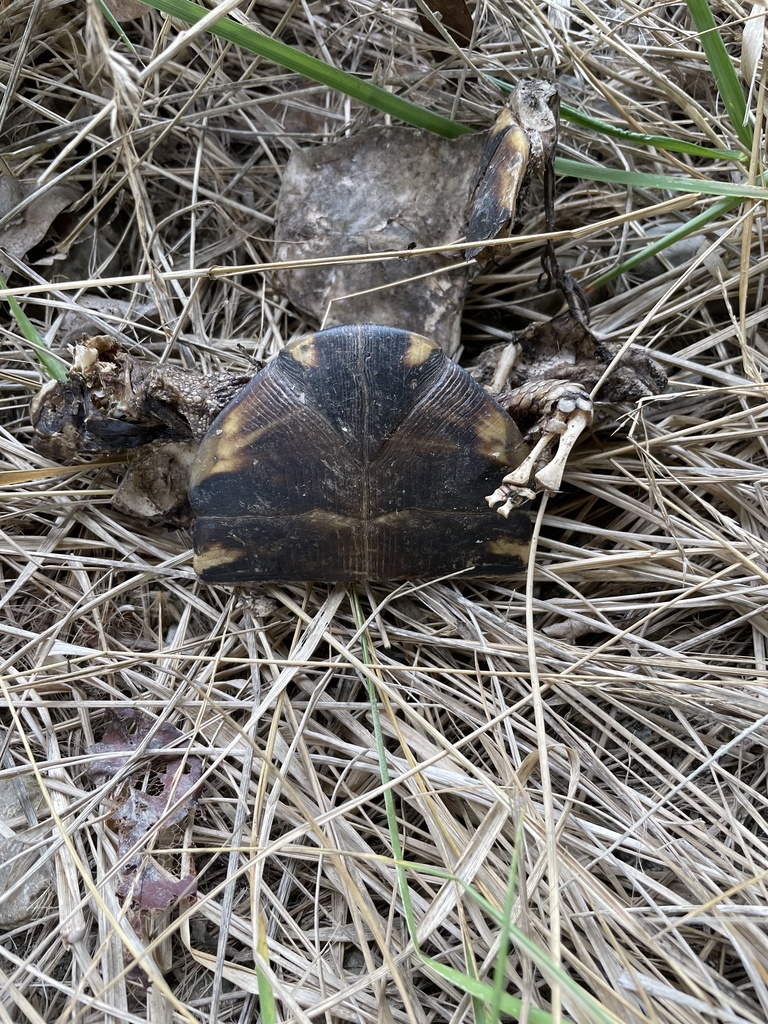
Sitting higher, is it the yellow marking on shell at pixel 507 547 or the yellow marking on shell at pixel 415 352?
the yellow marking on shell at pixel 415 352

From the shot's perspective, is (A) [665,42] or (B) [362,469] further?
(A) [665,42]

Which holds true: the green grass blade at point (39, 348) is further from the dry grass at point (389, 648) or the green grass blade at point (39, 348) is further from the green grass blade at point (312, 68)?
the green grass blade at point (312, 68)

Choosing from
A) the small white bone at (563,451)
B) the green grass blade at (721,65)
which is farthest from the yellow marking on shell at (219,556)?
the green grass blade at (721,65)

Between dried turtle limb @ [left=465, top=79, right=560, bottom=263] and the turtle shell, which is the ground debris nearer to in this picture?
the turtle shell

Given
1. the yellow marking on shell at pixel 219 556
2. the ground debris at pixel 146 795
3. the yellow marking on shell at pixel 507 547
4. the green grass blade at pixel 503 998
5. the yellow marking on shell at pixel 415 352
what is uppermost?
the yellow marking on shell at pixel 415 352

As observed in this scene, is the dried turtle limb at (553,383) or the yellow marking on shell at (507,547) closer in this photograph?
the dried turtle limb at (553,383)

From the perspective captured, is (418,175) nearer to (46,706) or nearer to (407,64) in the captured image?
(407,64)

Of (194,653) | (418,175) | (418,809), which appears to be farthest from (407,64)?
(418,809)
